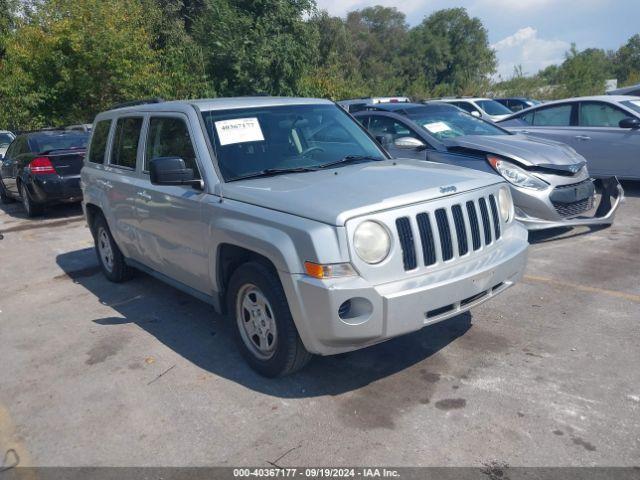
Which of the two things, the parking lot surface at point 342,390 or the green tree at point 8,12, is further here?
the green tree at point 8,12

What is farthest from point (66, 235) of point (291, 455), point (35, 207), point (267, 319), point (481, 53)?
point (481, 53)

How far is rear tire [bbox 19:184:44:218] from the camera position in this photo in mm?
11328

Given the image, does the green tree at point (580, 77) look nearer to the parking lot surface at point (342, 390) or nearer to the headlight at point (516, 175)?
the headlight at point (516, 175)

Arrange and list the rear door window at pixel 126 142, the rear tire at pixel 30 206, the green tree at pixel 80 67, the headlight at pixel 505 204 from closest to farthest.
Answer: the headlight at pixel 505 204 → the rear door window at pixel 126 142 → the rear tire at pixel 30 206 → the green tree at pixel 80 67

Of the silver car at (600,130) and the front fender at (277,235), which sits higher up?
the front fender at (277,235)

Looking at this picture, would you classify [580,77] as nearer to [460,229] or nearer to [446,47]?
[446,47]

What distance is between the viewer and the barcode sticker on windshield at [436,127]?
791cm

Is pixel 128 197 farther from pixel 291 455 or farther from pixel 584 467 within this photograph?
pixel 584 467

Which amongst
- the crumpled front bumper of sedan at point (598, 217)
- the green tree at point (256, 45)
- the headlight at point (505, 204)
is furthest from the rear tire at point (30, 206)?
the green tree at point (256, 45)

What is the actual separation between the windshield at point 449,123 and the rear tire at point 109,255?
4143 millimetres

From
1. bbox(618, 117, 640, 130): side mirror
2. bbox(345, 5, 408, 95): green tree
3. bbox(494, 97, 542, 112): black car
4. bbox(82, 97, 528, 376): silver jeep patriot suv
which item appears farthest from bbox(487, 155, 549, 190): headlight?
bbox(345, 5, 408, 95): green tree

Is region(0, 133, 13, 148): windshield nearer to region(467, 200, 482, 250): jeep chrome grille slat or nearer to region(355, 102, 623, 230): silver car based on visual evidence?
region(355, 102, 623, 230): silver car

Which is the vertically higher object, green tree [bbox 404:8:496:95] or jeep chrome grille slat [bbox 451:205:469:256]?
green tree [bbox 404:8:496:95]

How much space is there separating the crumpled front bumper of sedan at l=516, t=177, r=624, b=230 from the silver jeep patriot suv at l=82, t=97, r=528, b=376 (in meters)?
2.34
